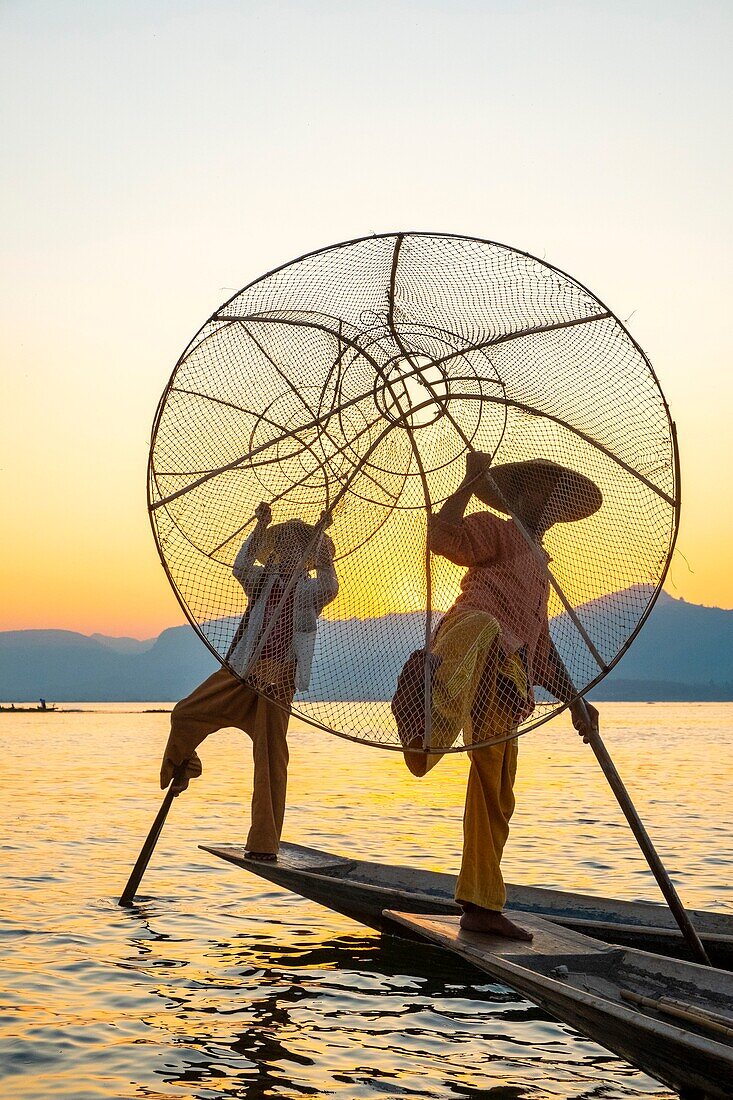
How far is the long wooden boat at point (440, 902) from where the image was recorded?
5.66 metres

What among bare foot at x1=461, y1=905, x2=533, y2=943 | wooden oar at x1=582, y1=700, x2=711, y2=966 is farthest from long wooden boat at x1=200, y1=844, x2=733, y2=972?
bare foot at x1=461, y1=905, x2=533, y2=943

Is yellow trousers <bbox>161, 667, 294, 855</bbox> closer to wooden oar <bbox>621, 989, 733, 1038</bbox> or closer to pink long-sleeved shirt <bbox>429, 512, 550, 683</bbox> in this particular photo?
pink long-sleeved shirt <bbox>429, 512, 550, 683</bbox>

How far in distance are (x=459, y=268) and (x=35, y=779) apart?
16495 millimetres

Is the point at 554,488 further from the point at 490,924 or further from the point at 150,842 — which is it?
the point at 150,842

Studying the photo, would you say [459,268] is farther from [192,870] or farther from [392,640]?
[192,870]

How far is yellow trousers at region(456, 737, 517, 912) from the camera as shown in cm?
481

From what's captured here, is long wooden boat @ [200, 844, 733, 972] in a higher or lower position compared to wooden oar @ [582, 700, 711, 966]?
lower

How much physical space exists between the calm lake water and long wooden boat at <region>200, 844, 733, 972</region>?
33cm

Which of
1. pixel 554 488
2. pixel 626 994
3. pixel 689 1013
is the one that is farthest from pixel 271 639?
pixel 689 1013

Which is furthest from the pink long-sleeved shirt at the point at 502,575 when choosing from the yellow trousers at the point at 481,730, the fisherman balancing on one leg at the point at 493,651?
the yellow trousers at the point at 481,730

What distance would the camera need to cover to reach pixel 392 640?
5.66 m

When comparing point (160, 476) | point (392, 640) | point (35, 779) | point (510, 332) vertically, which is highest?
point (510, 332)

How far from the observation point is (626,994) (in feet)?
14.1

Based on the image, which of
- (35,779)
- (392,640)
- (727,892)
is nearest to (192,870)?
(727,892)
